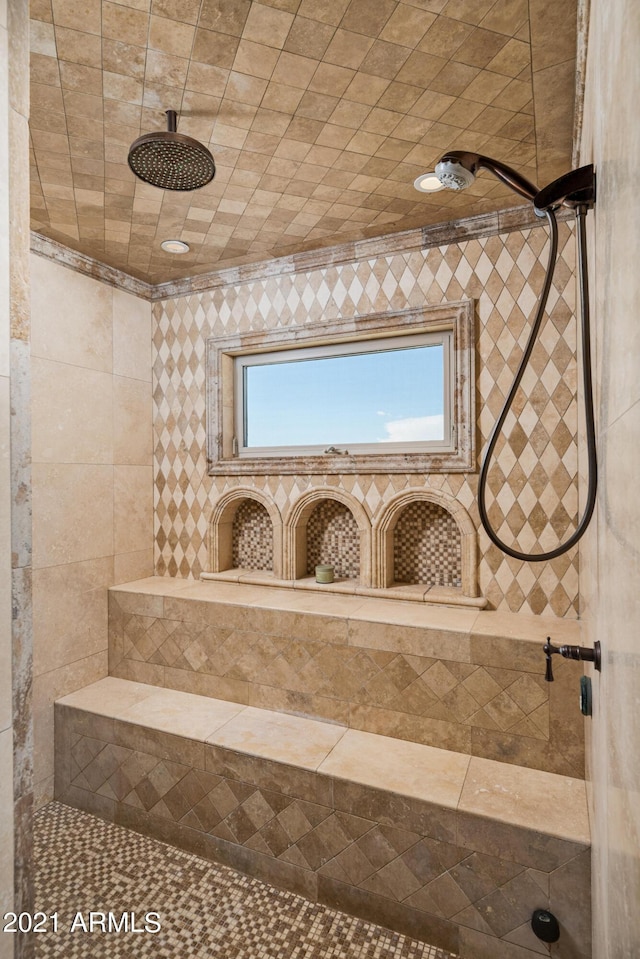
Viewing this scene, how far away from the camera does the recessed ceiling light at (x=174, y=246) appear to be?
8.46ft

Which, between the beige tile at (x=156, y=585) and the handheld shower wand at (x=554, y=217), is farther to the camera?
the beige tile at (x=156, y=585)

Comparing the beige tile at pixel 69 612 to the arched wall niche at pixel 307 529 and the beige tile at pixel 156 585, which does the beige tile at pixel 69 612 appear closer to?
the beige tile at pixel 156 585

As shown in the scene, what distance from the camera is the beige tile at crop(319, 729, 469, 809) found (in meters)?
1.76

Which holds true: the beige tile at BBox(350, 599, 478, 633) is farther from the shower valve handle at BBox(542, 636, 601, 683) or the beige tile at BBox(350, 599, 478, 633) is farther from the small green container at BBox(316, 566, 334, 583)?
the shower valve handle at BBox(542, 636, 601, 683)

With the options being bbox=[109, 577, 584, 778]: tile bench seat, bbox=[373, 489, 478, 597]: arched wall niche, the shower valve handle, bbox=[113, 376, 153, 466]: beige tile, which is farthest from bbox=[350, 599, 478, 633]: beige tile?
bbox=[113, 376, 153, 466]: beige tile

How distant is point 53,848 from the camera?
2.14m

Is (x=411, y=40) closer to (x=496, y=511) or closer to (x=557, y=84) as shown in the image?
(x=557, y=84)

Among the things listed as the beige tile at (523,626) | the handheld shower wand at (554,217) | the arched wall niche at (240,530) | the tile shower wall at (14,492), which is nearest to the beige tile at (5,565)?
the tile shower wall at (14,492)

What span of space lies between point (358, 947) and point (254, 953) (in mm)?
359

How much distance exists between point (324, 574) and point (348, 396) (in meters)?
1.06

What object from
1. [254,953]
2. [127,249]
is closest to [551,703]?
[254,953]

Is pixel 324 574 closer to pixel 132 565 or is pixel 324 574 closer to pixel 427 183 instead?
pixel 132 565

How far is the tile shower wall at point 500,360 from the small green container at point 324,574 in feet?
1.40

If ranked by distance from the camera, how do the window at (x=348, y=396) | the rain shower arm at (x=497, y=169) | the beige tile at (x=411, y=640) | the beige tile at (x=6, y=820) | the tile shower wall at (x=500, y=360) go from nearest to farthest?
the beige tile at (x=6, y=820), the rain shower arm at (x=497, y=169), the beige tile at (x=411, y=640), the tile shower wall at (x=500, y=360), the window at (x=348, y=396)
